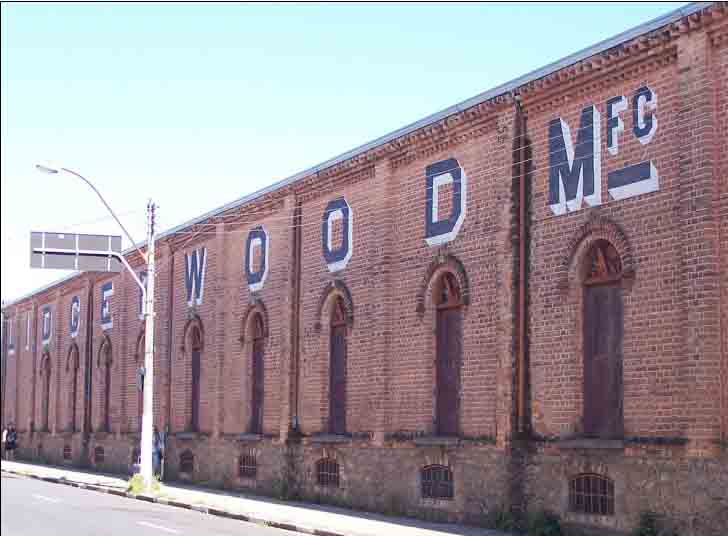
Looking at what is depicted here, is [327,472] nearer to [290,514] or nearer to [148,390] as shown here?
[290,514]

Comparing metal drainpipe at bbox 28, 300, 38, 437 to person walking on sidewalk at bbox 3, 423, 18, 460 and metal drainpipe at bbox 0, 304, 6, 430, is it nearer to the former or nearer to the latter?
person walking on sidewalk at bbox 3, 423, 18, 460

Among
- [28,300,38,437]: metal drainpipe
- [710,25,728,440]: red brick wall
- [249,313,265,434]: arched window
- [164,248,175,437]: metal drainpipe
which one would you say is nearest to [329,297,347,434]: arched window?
[249,313,265,434]: arched window

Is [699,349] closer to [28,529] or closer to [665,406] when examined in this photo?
[665,406]

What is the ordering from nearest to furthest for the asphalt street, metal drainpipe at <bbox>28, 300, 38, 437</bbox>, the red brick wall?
the red brick wall → the asphalt street → metal drainpipe at <bbox>28, 300, 38, 437</bbox>

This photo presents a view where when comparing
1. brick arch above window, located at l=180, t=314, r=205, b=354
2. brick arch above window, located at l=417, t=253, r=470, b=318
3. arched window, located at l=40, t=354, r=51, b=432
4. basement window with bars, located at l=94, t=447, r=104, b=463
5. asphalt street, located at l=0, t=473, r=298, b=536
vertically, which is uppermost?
brick arch above window, located at l=417, t=253, r=470, b=318

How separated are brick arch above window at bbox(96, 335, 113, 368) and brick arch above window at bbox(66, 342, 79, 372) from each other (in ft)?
11.5

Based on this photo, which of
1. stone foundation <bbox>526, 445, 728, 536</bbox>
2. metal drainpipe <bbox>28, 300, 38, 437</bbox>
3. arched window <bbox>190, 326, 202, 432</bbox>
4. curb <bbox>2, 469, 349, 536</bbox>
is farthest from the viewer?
metal drainpipe <bbox>28, 300, 38, 437</bbox>

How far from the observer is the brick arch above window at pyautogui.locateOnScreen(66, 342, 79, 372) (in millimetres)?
50406

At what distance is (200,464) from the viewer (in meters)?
35.7

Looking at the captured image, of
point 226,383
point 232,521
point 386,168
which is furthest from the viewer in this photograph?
point 226,383

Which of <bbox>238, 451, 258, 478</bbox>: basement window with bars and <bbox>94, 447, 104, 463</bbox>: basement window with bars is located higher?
<bbox>238, 451, 258, 478</bbox>: basement window with bars

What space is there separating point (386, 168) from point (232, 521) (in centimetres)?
819

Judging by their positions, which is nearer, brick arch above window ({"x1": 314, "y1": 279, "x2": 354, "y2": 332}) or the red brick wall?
the red brick wall

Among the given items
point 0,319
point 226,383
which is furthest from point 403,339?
point 0,319
